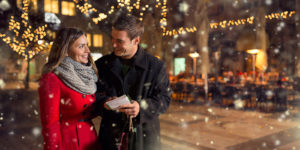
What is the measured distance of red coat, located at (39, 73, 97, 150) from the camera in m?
2.04

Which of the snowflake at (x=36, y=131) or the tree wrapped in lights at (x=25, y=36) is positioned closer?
Result: the snowflake at (x=36, y=131)

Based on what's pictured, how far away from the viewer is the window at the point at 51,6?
3194cm

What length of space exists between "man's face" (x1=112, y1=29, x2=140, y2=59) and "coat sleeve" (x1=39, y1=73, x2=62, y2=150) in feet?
1.75

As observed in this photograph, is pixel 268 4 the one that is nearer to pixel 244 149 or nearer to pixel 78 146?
pixel 244 149

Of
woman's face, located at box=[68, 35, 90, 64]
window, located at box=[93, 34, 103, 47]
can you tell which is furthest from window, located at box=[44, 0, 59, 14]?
woman's face, located at box=[68, 35, 90, 64]

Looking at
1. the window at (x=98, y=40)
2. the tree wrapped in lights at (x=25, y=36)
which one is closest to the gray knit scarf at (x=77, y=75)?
the tree wrapped in lights at (x=25, y=36)

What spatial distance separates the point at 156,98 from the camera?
7.16 feet

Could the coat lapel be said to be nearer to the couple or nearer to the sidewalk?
the couple

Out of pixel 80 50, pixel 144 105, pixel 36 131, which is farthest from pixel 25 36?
pixel 144 105

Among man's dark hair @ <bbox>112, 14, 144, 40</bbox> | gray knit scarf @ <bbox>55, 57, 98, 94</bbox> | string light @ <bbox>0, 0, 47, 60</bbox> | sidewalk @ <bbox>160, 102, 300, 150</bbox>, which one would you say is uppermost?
string light @ <bbox>0, 0, 47, 60</bbox>

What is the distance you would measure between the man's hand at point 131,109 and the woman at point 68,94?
1.38 ft

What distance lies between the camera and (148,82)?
86.4 inches

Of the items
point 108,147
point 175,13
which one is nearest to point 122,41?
point 108,147

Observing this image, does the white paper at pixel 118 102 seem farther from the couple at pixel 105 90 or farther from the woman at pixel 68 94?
the woman at pixel 68 94
